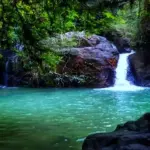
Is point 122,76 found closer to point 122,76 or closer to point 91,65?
point 122,76

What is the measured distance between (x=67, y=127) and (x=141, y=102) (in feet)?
21.2

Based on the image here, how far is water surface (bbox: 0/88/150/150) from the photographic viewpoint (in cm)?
834

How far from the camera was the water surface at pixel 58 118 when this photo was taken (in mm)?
8337

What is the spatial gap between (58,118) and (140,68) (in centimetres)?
1454

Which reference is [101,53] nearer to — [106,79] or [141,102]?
[106,79]

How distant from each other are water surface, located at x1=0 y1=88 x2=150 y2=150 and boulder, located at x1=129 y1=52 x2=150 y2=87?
7483 millimetres

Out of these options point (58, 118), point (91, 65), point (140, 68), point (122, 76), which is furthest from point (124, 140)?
point (122, 76)

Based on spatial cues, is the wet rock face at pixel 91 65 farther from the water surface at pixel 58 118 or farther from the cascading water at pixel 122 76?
the water surface at pixel 58 118

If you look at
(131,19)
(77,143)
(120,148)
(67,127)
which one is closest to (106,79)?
(131,19)

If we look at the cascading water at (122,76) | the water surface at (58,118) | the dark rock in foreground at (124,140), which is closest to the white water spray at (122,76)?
the cascading water at (122,76)

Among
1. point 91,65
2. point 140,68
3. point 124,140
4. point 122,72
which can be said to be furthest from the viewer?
point 122,72

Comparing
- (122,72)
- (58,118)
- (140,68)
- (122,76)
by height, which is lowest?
(122,76)

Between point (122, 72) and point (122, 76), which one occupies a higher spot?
point (122, 72)

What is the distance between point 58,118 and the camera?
11.8 metres
